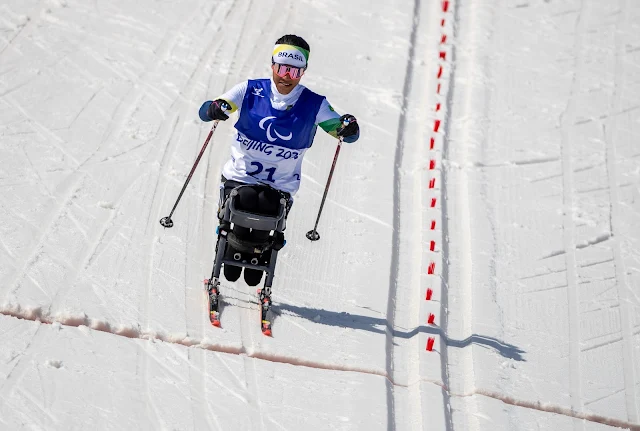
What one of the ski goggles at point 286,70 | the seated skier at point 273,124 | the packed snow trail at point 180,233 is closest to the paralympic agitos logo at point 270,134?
the seated skier at point 273,124

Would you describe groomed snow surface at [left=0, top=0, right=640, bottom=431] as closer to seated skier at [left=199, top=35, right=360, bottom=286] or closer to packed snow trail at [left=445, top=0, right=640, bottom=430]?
packed snow trail at [left=445, top=0, right=640, bottom=430]

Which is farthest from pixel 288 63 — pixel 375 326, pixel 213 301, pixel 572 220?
pixel 572 220

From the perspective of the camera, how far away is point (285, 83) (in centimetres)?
756

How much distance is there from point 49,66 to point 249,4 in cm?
312

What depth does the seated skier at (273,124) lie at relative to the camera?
24.9ft

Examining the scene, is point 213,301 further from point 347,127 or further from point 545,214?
point 545,214

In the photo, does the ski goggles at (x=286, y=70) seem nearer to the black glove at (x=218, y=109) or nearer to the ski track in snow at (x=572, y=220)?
the black glove at (x=218, y=109)

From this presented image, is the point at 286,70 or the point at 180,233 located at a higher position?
the point at 286,70

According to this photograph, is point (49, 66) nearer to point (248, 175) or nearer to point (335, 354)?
point (248, 175)

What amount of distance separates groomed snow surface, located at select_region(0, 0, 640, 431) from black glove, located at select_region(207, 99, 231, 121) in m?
1.42

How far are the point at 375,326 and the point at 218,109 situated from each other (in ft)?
7.08

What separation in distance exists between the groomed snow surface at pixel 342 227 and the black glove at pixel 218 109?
55.9 inches

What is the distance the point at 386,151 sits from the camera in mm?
10789

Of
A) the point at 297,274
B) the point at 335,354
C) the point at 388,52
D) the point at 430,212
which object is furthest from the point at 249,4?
the point at 335,354
